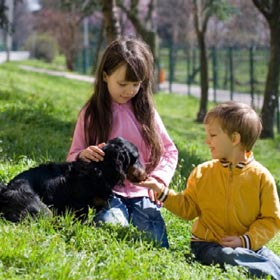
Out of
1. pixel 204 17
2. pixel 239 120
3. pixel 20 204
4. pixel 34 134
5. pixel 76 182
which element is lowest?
pixel 34 134

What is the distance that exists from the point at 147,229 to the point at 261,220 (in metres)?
0.85

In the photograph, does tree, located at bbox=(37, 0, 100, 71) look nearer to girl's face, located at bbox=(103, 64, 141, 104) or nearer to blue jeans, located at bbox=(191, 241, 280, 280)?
girl's face, located at bbox=(103, 64, 141, 104)

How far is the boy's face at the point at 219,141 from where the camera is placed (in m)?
4.57

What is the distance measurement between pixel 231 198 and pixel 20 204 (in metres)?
1.43

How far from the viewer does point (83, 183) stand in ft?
15.6

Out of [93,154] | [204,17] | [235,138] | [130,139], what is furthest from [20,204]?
[204,17]

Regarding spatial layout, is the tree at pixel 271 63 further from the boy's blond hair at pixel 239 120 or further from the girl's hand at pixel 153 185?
the girl's hand at pixel 153 185

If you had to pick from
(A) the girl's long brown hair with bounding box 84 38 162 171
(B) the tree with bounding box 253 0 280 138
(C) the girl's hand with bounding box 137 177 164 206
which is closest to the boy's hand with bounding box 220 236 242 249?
(C) the girl's hand with bounding box 137 177 164 206

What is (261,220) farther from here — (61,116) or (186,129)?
(186,129)

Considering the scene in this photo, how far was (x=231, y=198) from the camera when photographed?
457cm

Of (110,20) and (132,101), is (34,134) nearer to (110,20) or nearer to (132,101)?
(110,20)

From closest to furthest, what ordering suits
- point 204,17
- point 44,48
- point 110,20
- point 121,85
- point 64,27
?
point 121,85, point 110,20, point 204,17, point 64,27, point 44,48

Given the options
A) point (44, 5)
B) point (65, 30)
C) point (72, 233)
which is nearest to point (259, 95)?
point (72, 233)

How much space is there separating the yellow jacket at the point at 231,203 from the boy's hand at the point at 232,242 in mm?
34
